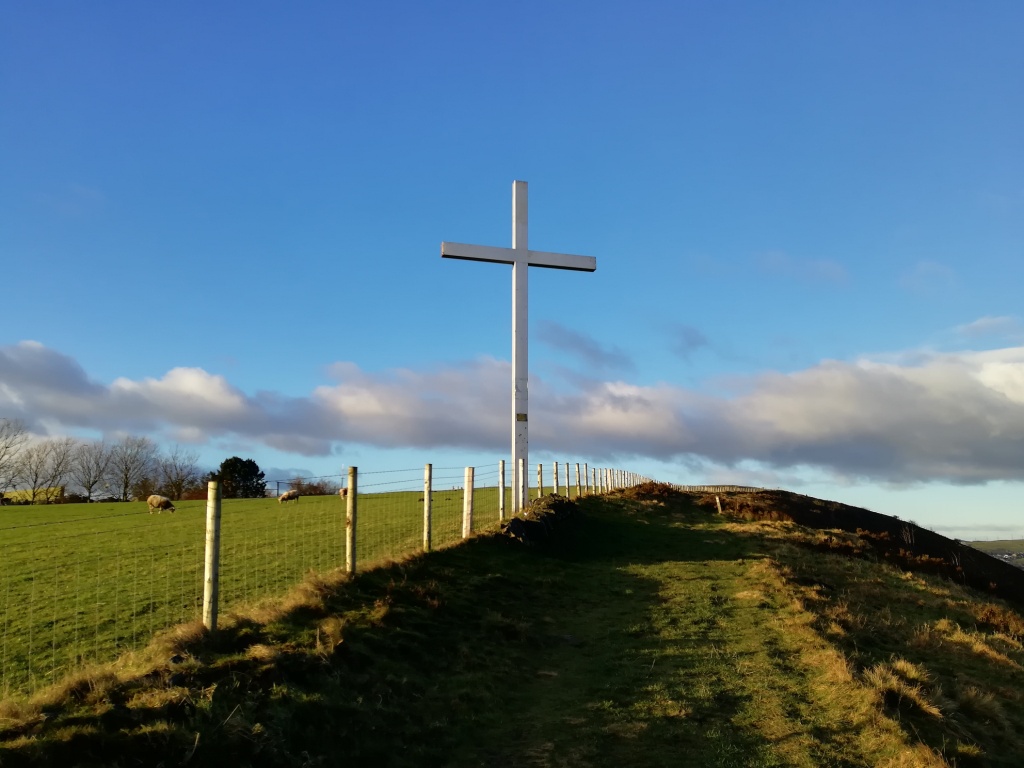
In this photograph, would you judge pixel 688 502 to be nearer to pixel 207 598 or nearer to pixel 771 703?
pixel 771 703

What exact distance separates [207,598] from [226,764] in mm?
3001

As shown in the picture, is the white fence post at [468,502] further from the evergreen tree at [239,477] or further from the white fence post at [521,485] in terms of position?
the evergreen tree at [239,477]

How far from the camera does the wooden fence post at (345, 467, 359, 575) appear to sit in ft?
41.9

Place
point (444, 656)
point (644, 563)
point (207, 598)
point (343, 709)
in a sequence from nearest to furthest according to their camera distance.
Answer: point (343, 709) → point (207, 598) → point (444, 656) → point (644, 563)

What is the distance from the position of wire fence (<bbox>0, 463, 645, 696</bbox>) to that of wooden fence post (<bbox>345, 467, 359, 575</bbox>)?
0.04m

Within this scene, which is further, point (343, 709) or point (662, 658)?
point (662, 658)

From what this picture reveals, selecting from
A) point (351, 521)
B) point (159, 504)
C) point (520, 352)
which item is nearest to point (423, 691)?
point (351, 521)

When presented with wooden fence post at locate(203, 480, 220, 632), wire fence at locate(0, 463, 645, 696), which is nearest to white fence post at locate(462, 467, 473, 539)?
wire fence at locate(0, 463, 645, 696)

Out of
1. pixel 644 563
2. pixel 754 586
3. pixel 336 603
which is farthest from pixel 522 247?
pixel 336 603

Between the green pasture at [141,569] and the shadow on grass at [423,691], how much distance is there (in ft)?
7.08

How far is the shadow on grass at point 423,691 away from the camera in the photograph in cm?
712

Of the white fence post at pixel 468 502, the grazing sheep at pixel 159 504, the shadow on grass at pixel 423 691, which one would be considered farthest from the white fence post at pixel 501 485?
the grazing sheep at pixel 159 504

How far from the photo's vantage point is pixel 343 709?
8.29 m

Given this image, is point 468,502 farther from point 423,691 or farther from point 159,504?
point 159,504
